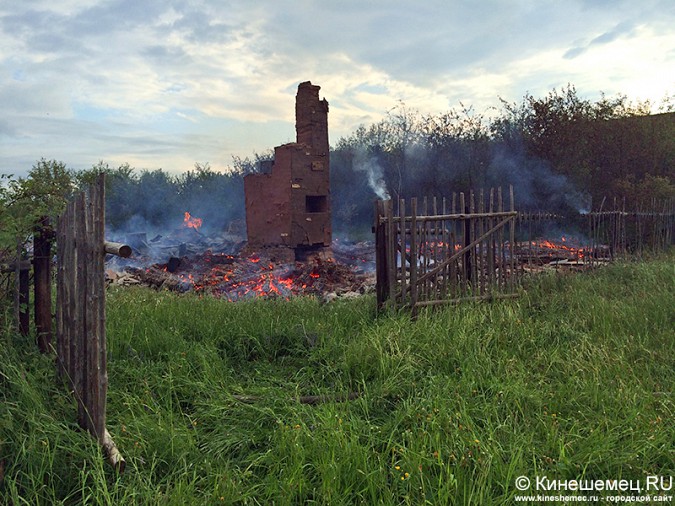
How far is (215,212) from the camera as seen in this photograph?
104 ft

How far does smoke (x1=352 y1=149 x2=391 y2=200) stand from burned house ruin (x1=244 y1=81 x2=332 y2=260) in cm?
1032

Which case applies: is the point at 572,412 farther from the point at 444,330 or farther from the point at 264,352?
the point at 264,352

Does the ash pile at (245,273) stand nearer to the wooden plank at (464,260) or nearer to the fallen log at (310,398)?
the wooden plank at (464,260)

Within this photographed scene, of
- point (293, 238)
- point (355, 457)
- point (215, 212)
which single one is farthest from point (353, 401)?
point (215, 212)

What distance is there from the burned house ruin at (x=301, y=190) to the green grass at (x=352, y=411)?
31.4 feet

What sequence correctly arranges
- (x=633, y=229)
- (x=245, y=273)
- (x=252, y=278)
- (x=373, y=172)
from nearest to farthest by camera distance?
1. (x=252, y=278)
2. (x=633, y=229)
3. (x=245, y=273)
4. (x=373, y=172)

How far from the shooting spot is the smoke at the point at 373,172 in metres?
26.8

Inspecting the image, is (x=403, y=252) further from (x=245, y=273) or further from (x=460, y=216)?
(x=245, y=273)

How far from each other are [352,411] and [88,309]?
213 cm

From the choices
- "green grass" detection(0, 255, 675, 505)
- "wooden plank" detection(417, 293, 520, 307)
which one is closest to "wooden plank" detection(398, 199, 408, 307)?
"wooden plank" detection(417, 293, 520, 307)

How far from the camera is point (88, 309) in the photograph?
337 centimetres

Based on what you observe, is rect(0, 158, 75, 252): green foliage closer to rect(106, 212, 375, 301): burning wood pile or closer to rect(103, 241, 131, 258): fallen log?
rect(103, 241, 131, 258): fallen log

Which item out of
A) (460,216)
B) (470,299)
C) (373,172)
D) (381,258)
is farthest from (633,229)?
(373,172)

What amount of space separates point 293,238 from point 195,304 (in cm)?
846
